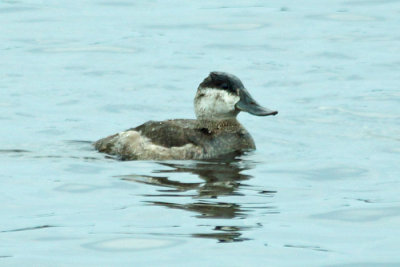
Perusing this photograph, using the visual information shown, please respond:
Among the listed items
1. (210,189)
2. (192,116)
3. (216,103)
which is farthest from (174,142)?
(192,116)

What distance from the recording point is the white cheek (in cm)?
1460

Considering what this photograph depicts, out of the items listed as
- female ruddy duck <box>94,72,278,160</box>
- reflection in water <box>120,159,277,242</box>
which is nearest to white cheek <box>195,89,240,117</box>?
female ruddy duck <box>94,72,278,160</box>

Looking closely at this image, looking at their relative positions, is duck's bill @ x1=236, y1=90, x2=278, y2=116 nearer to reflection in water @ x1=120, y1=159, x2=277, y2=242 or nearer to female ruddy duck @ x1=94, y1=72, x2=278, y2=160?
female ruddy duck @ x1=94, y1=72, x2=278, y2=160

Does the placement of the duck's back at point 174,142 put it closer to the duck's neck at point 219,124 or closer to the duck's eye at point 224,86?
the duck's neck at point 219,124

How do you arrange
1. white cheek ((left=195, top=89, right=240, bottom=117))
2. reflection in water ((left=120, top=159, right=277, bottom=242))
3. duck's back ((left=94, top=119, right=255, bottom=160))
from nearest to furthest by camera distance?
reflection in water ((left=120, top=159, right=277, bottom=242)) < duck's back ((left=94, top=119, right=255, bottom=160)) < white cheek ((left=195, top=89, right=240, bottom=117))

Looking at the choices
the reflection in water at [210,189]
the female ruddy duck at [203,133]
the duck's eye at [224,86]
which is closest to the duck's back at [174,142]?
the female ruddy duck at [203,133]

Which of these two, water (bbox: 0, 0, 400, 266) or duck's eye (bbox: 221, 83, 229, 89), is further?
duck's eye (bbox: 221, 83, 229, 89)

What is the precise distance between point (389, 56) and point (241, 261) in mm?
11435

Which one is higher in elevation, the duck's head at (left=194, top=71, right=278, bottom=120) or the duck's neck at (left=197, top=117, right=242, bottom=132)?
the duck's head at (left=194, top=71, right=278, bottom=120)

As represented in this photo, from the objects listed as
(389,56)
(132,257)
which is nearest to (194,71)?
(389,56)

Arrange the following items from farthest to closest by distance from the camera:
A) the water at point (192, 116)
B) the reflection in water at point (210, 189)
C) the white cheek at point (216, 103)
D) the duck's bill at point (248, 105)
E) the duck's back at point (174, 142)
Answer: the white cheek at point (216, 103), the duck's bill at point (248, 105), the duck's back at point (174, 142), the reflection in water at point (210, 189), the water at point (192, 116)

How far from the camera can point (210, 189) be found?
1230cm

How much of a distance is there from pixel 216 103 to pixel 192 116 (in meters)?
2.49

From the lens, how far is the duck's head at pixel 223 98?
47.8ft
